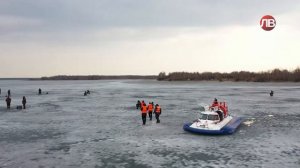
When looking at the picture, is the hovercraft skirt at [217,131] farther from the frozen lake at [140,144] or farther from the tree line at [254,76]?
the tree line at [254,76]

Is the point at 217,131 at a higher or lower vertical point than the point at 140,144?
higher

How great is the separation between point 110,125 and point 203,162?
1316cm

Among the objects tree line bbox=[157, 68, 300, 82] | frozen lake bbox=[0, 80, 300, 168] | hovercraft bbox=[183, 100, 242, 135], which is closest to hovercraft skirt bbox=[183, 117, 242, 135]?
hovercraft bbox=[183, 100, 242, 135]

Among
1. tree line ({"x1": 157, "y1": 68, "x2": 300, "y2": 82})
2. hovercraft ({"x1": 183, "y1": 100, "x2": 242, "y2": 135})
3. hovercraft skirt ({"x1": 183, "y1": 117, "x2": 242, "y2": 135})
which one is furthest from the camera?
tree line ({"x1": 157, "y1": 68, "x2": 300, "y2": 82})

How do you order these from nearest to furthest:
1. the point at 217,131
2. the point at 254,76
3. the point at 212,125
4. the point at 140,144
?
the point at 140,144, the point at 217,131, the point at 212,125, the point at 254,76

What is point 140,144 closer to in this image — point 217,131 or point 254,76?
point 217,131

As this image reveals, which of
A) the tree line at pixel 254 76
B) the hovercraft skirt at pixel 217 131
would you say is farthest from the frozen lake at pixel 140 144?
the tree line at pixel 254 76

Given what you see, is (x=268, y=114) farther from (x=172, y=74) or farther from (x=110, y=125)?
(x=172, y=74)

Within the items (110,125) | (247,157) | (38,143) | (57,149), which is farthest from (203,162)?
(110,125)

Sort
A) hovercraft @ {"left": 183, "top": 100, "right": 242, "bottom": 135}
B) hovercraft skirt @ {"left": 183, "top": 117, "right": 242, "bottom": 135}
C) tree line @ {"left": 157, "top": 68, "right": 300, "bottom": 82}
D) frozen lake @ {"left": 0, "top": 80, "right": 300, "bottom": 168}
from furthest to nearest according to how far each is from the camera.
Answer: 1. tree line @ {"left": 157, "top": 68, "right": 300, "bottom": 82}
2. hovercraft @ {"left": 183, "top": 100, "right": 242, "bottom": 135}
3. hovercraft skirt @ {"left": 183, "top": 117, "right": 242, "bottom": 135}
4. frozen lake @ {"left": 0, "top": 80, "right": 300, "bottom": 168}

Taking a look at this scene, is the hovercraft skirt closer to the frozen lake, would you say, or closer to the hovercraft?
the hovercraft

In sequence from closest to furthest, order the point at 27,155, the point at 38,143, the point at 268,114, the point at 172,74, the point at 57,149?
the point at 27,155 < the point at 57,149 < the point at 38,143 < the point at 268,114 < the point at 172,74

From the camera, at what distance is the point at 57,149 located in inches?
766

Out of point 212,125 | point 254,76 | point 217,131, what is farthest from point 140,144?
A: point 254,76
